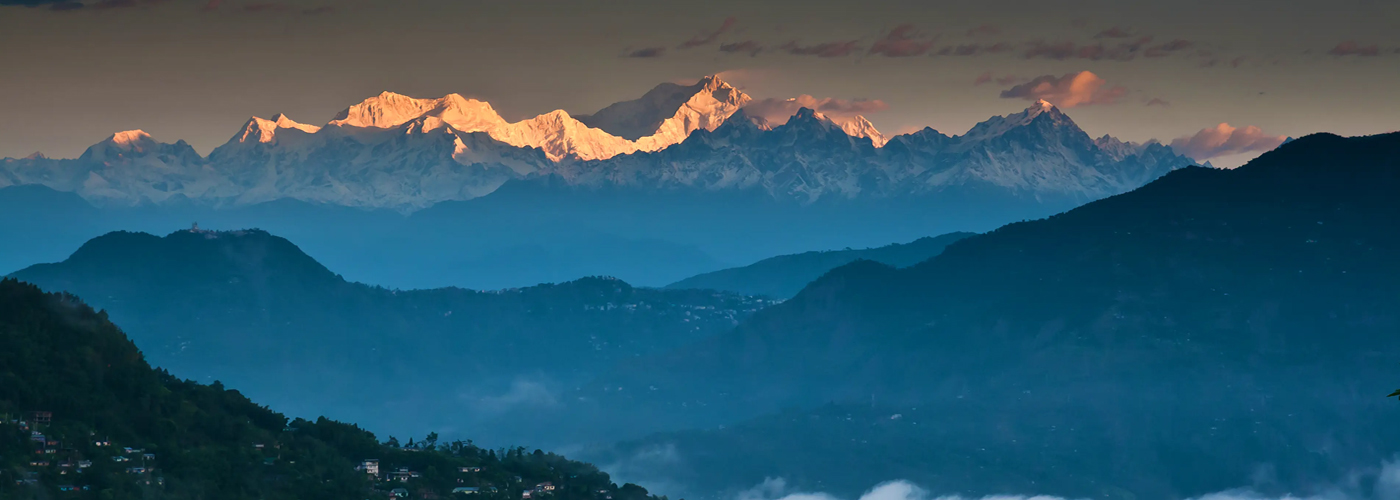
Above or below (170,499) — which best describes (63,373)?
above

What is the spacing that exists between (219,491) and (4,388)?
2170 centimetres

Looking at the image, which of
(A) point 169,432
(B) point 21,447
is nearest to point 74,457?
(B) point 21,447

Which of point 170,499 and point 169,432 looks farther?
point 169,432

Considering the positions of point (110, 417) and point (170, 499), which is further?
point (110, 417)

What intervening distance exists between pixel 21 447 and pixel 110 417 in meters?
15.1

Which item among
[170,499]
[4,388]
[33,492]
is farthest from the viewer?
[4,388]

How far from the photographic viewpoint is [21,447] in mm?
178875

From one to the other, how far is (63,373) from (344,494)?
28.4 meters

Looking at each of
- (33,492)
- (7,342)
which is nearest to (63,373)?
(7,342)

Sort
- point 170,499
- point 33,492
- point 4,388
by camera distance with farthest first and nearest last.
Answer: point 4,388 → point 170,499 → point 33,492

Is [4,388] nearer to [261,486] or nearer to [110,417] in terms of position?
[110,417]

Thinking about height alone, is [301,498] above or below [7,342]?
below

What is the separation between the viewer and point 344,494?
19700cm

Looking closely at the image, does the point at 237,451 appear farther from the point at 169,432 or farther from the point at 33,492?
the point at 33,492
